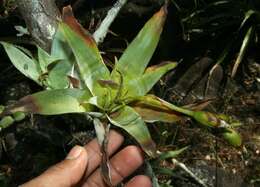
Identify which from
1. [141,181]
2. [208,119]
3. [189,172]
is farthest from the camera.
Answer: [189,172]

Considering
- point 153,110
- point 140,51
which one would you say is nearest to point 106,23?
point 140,51

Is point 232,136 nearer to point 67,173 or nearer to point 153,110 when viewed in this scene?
point 153,110

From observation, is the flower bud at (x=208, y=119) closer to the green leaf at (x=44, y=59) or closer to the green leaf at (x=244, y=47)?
the green leaf at (x=44, y=59)

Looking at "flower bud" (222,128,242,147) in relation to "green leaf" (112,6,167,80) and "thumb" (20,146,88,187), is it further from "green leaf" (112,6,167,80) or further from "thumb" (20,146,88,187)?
"thumb" (20,146,88,187)

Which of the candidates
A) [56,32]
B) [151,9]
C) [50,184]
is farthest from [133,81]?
[151,9]

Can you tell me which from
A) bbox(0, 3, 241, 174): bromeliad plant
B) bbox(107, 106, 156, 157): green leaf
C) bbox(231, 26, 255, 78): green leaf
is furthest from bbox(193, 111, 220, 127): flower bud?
bbox(231, 26, 255, 78): green leaf

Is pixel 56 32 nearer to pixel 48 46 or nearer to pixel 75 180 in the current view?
pixel 48 46
